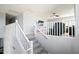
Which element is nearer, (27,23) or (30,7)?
(30,7)

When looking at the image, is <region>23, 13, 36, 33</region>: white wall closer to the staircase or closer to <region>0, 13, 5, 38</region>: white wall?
<region>0, 13, 5, 38</region>: white wall

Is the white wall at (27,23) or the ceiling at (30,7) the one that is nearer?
the ceiling at (30,7)

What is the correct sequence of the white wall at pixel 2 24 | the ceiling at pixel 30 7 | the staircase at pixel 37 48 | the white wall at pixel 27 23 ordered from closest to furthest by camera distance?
the staircase at pixel 37 48
the ceiling at pixel 30 7
the white wall at pixel 2 24
the white wall at pixel 27 23

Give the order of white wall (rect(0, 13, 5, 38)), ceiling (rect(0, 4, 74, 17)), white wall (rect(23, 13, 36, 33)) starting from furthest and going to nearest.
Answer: white wall (rect(23, 13, 36, 33)) → white wall (rect(0, 13, 5, 38)) → ceiling (rect(0, 4, 74, 17))

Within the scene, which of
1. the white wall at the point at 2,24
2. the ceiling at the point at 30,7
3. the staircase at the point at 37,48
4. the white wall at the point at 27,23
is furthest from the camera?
the white wall at the point at 27,23

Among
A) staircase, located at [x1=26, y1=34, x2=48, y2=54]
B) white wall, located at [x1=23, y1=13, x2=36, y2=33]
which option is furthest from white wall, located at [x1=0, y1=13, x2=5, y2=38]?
staircase, located at [x1=26, y1=34, x2=48, y2=54]

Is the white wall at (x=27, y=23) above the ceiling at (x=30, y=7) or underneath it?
underneath

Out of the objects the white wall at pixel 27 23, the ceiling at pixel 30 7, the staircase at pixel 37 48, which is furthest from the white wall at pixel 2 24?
the staircase at pixel 37 48

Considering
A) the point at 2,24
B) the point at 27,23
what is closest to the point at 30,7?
the point at 27,23

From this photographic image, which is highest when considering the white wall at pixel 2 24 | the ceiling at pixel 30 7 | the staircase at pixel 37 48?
the ceiling at pixel 30 7

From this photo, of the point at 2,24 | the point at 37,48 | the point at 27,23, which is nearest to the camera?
the point at 37,48

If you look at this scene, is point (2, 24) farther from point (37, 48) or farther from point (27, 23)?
point (37, 48)

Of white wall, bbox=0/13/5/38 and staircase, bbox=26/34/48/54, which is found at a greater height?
white wall, bbox=0/13/5/38

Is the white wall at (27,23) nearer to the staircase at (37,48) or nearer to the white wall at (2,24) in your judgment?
the white wall at (2,24)
